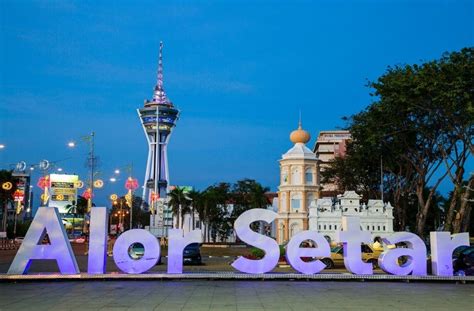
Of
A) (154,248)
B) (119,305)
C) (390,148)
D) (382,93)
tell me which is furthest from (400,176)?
(119,305)

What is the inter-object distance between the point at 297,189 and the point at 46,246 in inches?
1637

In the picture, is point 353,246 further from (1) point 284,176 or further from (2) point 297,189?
(1) point 284,176

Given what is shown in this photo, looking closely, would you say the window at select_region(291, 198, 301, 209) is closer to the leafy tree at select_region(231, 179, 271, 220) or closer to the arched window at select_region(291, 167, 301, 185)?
the arched window at select_region(291, 167, 301, 185)

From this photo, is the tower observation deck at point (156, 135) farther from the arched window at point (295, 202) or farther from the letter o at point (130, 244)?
the letter o at point (130, 244)

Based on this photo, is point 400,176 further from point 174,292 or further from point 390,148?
point 174,292

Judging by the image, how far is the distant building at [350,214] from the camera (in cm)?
5228

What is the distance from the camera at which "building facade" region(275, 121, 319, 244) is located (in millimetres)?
59031

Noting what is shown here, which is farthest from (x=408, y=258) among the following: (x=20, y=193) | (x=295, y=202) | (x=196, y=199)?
(x=196, y=199)

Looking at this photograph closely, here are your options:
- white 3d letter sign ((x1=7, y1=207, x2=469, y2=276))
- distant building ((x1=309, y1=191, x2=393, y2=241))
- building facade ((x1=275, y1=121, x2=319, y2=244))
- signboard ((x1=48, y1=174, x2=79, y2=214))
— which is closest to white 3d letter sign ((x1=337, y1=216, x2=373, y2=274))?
white 3d letter sign ((x1=7, y1=207, x2=469, y2=276))

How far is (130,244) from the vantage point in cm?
2030

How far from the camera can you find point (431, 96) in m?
38.3

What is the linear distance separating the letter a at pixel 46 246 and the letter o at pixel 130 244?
1738 mm

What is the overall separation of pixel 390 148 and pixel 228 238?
54.5 m

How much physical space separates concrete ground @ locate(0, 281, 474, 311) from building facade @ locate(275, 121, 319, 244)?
38619mm
